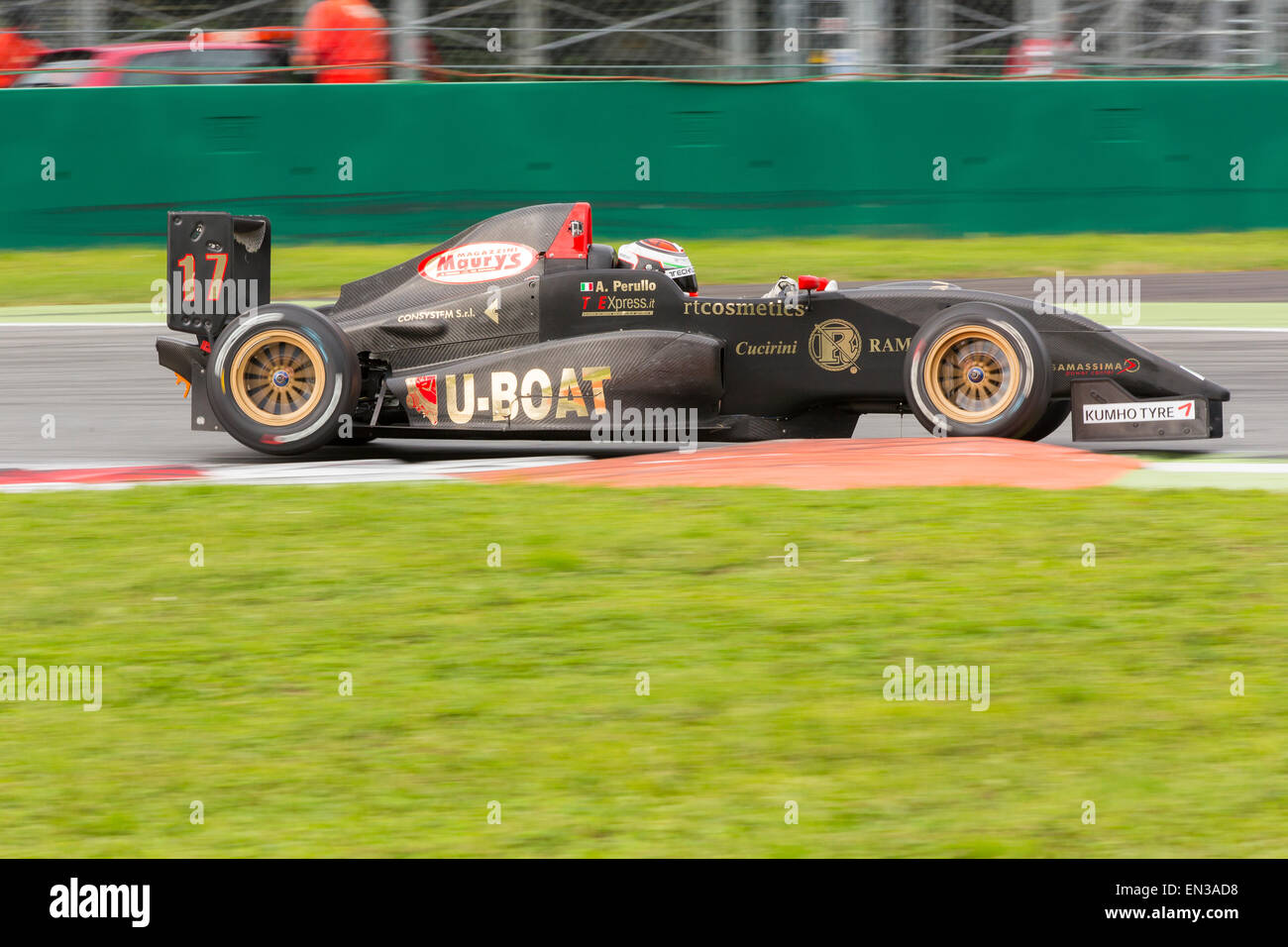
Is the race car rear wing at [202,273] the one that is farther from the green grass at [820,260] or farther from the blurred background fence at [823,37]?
the blurred background fence at [823,37]

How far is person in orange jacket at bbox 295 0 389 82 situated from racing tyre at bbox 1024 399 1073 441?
10.2m

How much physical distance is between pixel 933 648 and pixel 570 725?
1278 millimetres

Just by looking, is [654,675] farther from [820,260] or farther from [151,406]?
[820,260]

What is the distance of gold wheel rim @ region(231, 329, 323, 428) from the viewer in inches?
342

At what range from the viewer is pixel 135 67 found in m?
17.2

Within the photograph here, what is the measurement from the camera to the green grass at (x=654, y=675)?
439 cm

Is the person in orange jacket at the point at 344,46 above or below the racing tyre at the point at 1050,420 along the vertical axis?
above

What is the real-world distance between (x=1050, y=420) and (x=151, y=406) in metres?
5.66

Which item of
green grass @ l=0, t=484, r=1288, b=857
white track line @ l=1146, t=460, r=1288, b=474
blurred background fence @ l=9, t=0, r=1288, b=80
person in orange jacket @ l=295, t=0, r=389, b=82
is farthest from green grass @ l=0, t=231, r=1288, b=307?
green grass @ l=0, t=484, r=1288, b=857

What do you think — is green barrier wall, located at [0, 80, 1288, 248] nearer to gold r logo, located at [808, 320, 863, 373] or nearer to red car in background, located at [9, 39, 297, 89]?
→ red car in background, located at [9, 39, 297, 89]

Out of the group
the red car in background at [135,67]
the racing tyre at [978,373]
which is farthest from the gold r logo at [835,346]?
the red car in background at [135,67]

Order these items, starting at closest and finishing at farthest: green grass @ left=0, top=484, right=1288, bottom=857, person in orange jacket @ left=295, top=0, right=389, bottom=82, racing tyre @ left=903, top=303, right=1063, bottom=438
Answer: green grass @ left=0, top=484, right=1288, bottom=857, racing tyre @ left=903, top=303, right=1063, bottom=438, person in orange jacket @ left=295, top=0, right=389, bottom=82

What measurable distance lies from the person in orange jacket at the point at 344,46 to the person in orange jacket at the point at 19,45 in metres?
2.56

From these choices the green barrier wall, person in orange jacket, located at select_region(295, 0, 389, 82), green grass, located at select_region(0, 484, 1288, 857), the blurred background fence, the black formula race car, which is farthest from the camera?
person in orange jacket, located at select_region(295, 0, 389, 82)
